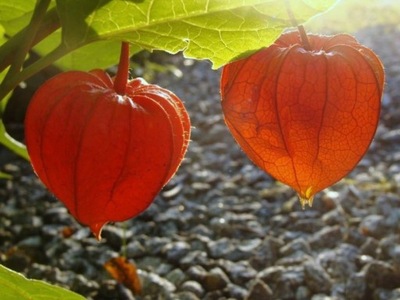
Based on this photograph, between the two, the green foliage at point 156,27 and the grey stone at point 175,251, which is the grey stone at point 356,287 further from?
the green foliage at point 156,27

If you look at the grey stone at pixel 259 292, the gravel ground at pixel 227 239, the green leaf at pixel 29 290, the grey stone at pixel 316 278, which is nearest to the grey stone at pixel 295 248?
the gravel ground at pixel 227 239

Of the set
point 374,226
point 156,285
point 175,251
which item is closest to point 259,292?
point 156,285

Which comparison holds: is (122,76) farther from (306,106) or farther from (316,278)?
(316,278)

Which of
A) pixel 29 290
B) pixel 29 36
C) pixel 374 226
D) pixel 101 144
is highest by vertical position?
pixel 29 36

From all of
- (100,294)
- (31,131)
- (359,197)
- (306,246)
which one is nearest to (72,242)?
(100,294)

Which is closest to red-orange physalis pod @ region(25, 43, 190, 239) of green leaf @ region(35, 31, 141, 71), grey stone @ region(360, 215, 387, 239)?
green leaf @ region(35, 31, 141, 71)

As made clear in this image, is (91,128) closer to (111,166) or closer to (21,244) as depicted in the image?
(111,166)

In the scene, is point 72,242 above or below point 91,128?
below
